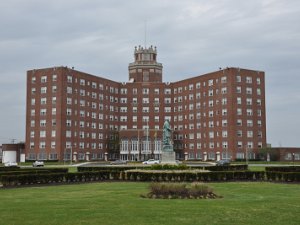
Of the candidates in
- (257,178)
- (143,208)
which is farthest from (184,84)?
(143,208)

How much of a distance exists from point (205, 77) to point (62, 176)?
85.5 metres

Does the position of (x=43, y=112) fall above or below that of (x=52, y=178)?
above

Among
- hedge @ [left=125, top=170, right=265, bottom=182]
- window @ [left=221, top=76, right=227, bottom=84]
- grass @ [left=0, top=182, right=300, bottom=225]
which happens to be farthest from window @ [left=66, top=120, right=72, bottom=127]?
grass @ [left=0, top=182, right=300, bottom=225]

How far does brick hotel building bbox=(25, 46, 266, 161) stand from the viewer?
108812mm

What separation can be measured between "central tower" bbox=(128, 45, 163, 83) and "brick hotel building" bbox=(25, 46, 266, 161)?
9.91 meters

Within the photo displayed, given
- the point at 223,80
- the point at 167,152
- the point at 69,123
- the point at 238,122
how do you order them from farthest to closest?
the point at 223,80
the point at 238,122
the point at 69,123
the point at 167,152

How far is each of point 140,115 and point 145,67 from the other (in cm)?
2122

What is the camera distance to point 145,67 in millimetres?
144125

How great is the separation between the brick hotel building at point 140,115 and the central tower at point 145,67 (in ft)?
32.5

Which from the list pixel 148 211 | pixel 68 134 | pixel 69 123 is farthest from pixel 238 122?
pixel 148 211

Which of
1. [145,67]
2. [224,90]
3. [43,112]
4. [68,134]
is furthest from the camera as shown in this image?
[145,67]

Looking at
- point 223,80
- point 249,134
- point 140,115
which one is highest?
point 223,80

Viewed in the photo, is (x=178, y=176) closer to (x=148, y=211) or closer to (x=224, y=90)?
(x=148, y=211)

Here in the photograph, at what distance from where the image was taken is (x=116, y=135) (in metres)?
126
